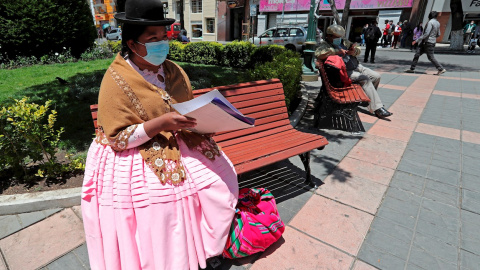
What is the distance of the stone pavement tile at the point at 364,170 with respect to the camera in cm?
320

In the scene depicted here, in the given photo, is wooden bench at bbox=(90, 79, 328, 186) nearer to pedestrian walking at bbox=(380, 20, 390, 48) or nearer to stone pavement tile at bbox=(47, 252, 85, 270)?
stone pavement tile at bbox=(47, 252, 85, 270)

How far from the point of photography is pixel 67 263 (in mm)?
2053

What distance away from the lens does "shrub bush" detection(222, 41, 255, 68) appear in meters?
10.7

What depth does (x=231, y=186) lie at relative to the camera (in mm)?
1830

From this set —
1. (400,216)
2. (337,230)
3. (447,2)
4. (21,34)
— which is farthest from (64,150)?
(447,2)

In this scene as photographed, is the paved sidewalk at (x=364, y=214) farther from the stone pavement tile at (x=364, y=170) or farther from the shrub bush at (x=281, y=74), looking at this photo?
the shrub bush at (x=281, y=74)

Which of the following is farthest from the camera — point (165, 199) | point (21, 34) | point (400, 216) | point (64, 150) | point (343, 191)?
point (21, 34)

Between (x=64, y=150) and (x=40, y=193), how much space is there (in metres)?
1.34

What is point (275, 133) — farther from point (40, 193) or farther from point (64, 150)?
point (64, 150)

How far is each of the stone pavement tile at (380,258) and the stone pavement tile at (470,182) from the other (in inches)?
66.1

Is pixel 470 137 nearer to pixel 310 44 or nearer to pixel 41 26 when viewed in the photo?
pixel 310 44

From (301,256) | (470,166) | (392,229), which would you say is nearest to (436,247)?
(392,229)

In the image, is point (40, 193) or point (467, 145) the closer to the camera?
point (40, 193)

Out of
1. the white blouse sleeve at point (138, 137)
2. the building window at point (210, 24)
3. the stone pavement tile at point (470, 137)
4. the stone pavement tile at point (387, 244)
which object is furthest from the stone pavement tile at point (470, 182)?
the building window at point (210, 24)
